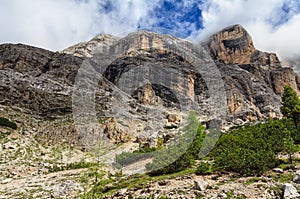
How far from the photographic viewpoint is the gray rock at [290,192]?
15566 millimetres

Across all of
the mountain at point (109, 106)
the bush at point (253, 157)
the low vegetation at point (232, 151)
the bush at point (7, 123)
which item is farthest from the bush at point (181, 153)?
the bush at point (7, 123)

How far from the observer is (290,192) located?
15844mm

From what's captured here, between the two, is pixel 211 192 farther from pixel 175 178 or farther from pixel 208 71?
pixel 208 71

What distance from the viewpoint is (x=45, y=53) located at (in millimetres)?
88562

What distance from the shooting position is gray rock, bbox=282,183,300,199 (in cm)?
1557

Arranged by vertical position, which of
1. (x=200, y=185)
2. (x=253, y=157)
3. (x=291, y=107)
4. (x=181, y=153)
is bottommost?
(x=200, y=185)

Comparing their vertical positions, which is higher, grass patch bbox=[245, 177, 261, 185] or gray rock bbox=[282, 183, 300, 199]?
grass patch bbox=[245, 177, 261, 185]

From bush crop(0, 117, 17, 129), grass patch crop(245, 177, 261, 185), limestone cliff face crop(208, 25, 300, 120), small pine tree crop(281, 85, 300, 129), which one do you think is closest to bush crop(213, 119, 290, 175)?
grass patch crop(245, 177, 261, 185)

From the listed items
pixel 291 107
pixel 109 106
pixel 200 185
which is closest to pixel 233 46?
pixel 109 106

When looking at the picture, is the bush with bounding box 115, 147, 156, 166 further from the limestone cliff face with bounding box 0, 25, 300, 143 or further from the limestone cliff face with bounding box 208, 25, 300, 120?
A: the limestone cliff face with bounding box 208, 25, 300, 120

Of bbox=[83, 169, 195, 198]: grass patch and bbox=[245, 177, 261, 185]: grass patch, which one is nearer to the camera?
bbox=[245, 177, 261, 185]: grass patch

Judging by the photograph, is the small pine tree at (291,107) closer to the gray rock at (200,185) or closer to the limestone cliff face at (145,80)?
the gray rock at (200,185)

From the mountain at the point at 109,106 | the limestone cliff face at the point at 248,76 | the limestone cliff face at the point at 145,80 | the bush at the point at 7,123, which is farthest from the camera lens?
the limestone cliff face at the point at 248,76

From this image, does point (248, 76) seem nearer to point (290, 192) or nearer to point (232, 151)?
point (232, 151)
